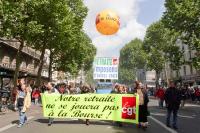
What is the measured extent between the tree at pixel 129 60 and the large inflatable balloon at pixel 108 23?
130 m

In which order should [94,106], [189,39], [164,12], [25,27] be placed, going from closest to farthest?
[94,106], [25,27], [189,39], [164,12]

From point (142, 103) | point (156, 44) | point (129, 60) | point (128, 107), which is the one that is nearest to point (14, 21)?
point (128, 107)

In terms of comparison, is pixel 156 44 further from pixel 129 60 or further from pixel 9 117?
pixel 9 117

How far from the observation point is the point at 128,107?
18.1 m

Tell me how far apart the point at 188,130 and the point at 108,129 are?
296 cm

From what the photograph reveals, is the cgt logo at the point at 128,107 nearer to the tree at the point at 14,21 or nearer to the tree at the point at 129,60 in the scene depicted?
the tree at the point at 14,21

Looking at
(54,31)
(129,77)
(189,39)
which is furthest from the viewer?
(129,77)

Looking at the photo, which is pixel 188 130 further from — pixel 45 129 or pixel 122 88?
pixel 45 129

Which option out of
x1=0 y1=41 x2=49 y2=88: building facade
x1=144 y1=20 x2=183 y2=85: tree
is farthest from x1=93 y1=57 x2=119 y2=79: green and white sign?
x1=144 y1=20 x2=183 y2=85: tree

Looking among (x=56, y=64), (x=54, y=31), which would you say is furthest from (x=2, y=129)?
(x=56, y=64)

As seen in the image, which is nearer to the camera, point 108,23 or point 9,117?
point 108,23

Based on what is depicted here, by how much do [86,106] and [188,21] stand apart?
89.4 ft

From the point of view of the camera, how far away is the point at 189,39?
43875 mm

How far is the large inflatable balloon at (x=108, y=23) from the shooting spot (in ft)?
64.1
